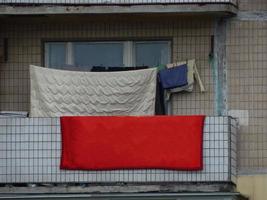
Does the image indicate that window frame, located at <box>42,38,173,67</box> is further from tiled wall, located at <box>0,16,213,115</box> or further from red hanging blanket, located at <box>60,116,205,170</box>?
red hanging blanket, located at <box>60,116,205,170</box>

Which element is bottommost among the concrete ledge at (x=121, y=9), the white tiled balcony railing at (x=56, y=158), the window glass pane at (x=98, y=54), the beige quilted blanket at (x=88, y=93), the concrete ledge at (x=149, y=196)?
the concrete ledge at (x=149, y=196)

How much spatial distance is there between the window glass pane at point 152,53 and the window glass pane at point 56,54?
4.20 feet

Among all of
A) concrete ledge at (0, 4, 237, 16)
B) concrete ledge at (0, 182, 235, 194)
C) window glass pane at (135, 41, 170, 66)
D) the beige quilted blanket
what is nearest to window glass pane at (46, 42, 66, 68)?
the beige quilted blanket

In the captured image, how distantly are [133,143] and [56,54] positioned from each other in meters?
2.51

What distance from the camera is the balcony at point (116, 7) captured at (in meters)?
15.5

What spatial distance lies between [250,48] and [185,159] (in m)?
2.34

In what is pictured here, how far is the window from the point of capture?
53.5 feet

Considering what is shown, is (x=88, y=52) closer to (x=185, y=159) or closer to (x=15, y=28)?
(x=15, y=28)

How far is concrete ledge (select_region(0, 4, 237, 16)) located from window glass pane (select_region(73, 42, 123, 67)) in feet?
3.00

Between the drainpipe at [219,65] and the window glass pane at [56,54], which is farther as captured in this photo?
the window glass pane at [56,54]

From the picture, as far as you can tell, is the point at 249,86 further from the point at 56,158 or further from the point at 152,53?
the point at 56,158

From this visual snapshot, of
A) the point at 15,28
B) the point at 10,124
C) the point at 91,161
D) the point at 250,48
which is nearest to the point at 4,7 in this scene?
the point at 15,28

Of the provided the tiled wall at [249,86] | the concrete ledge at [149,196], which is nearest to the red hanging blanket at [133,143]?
the concrete ledge at [149,196]

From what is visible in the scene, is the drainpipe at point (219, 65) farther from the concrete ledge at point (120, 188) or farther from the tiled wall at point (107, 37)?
the concrete ledge at point (120, 188)
